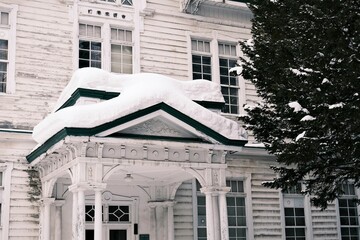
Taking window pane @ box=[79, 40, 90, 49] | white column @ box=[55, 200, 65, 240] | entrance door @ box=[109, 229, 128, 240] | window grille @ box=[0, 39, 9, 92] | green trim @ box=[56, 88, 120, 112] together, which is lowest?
entrance door @ box=[109, 229, 128, 240]

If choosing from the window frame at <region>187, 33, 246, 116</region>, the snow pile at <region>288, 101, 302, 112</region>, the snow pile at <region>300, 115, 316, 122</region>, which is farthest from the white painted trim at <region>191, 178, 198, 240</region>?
the snow pile at <region>300, 115, 316, 122</region>

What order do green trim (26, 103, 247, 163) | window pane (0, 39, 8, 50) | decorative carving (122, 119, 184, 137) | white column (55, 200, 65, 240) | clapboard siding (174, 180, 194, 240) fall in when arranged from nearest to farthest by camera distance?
green trim (26, 103, 247, 163)
decorative carving (122, 119, 184, 137)
white column (55, 200, 65, 240)
window pane (0, 39, 8, 50)
clapboard siding (174, 180, 194, 240)

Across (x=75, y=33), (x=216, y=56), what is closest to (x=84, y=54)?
(x=75, y=33)

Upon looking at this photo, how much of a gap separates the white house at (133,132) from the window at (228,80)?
0.04m

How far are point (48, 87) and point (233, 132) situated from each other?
5.47 metres

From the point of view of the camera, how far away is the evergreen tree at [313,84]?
1159cm

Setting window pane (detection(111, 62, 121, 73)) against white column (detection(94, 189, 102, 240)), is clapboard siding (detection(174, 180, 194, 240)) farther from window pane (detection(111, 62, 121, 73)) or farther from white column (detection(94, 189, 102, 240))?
white column (detection(94, 189, 102, 240))

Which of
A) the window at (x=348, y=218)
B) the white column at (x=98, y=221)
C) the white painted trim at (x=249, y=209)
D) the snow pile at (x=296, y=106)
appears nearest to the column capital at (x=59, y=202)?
the white column at (x=98, y=221)

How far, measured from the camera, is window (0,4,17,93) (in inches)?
565

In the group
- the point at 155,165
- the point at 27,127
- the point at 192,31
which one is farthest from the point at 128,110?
the point at 192,31

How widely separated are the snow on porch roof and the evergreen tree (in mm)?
1297

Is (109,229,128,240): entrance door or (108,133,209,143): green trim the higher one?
(108,133,209,143): green trim

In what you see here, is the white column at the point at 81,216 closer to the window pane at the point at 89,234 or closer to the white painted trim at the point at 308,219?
the window pane at the point at 89,234

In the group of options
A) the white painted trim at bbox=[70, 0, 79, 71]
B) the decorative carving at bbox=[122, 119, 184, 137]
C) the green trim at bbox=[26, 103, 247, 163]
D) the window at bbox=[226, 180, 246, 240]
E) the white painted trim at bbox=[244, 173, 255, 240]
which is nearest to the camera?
the green trim at bbox=[26, 103, 247, 163]
